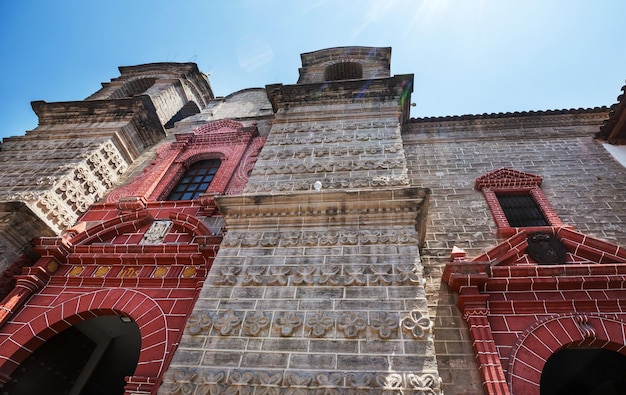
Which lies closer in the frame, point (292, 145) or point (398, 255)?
point (398, 255)

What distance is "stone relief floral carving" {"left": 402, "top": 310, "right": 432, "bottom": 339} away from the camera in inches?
129

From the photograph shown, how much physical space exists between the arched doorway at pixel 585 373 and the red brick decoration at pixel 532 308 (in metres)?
1.05

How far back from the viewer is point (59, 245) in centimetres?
562

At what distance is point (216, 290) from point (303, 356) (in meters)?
1.30

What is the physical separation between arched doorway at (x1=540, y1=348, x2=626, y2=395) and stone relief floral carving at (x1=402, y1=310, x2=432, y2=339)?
118 inches

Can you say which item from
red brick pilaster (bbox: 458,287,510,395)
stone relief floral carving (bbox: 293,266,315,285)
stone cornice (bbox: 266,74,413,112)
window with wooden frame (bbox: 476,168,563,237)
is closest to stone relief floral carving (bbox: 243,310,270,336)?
stone relief floral carving (bbox: 293,266,315,285)

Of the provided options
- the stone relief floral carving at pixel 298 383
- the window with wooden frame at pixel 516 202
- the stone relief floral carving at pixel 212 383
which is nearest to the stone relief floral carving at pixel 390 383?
the stone relief floral carving at pixel 298 383

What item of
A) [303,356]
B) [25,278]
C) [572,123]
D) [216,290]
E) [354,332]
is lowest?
[303,356]

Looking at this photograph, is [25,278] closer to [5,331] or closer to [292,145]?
[5,331]

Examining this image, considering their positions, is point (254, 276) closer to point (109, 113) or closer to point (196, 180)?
point (196, 180)

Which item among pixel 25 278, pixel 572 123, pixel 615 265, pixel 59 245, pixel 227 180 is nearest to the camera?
pixel 615 265

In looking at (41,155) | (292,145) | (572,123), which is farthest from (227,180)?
(572,123)

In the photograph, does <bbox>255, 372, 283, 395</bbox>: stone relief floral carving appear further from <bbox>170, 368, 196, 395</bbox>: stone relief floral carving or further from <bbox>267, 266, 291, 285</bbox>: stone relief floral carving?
<bbox>267, 266, 291, 285</bbox>: stone relief floral carving

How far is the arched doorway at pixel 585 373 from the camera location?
508cm
